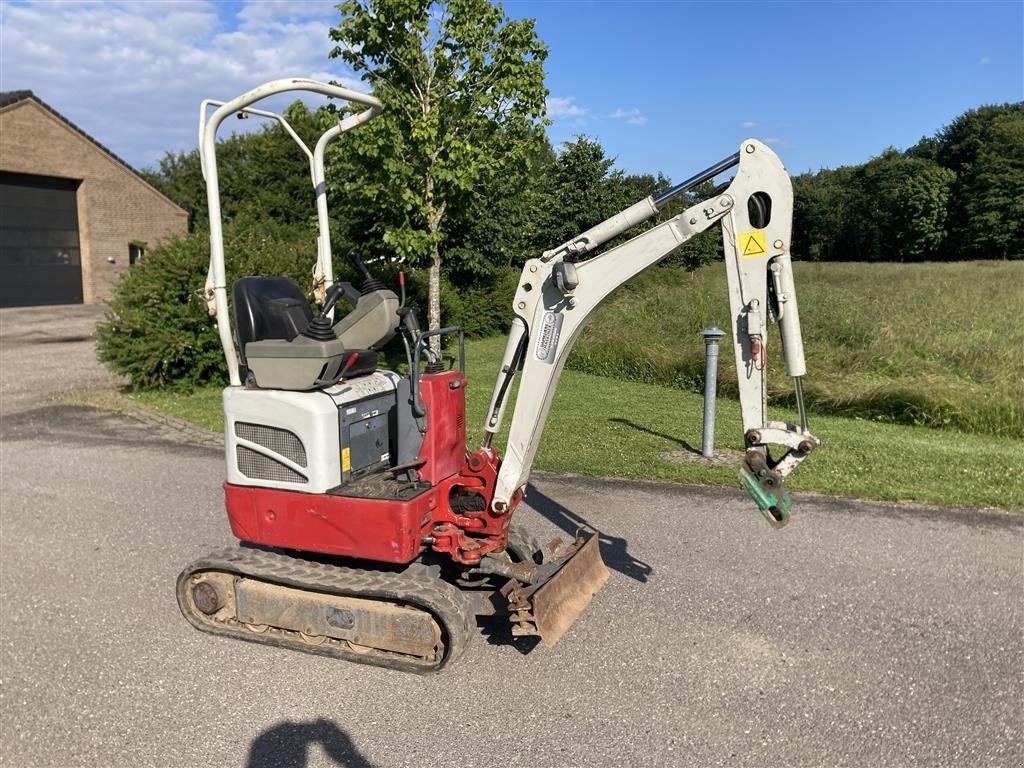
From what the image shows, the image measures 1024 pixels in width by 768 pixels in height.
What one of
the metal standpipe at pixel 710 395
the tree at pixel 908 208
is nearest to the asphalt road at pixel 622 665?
the metal standpipe at pixel 710 395

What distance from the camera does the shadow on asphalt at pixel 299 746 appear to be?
3.47m

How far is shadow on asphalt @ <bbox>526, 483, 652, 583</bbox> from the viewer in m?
5.59

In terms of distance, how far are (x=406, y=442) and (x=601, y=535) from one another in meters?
2.29

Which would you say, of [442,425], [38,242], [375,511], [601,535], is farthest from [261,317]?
[38,242]

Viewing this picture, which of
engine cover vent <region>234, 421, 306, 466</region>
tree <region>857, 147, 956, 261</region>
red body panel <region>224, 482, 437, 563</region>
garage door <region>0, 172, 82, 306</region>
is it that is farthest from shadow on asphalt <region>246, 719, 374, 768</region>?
tree <region>857, 147, 956, 261</region>

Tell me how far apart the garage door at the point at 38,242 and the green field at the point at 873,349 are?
22894 mm

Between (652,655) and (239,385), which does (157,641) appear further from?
(652,655)

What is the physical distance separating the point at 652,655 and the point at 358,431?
2090 millimetres

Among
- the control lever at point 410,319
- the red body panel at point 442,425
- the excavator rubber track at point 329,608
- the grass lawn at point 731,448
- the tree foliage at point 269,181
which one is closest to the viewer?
the excavator rubber track at point 329,608

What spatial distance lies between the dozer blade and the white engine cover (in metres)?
1.25

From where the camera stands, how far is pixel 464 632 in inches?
159

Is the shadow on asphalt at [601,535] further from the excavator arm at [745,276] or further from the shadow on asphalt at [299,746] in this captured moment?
the shadow on asphalt at [299,746]

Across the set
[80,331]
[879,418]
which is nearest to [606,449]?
[879,418]

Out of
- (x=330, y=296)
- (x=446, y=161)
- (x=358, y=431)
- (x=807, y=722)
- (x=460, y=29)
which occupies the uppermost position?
(x=460, y=29)
